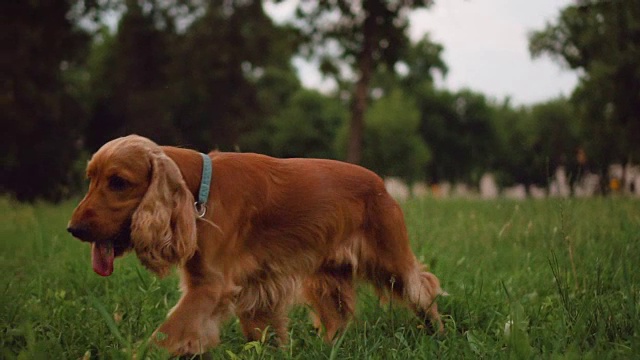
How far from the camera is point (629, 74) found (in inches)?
640

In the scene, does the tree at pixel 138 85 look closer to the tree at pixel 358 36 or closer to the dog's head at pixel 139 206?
the tree at pixel 358 36

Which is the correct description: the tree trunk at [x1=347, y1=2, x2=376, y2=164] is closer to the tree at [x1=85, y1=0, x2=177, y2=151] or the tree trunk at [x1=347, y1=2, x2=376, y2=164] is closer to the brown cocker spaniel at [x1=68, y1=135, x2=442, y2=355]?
the tree at [x1=85, y1=0, x2=177, y2=151]

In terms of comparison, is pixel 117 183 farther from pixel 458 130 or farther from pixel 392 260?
pixel 458 130

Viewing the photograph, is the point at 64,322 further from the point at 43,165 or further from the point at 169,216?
the point at 43,165

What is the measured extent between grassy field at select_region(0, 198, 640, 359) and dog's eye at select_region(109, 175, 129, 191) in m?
0.55

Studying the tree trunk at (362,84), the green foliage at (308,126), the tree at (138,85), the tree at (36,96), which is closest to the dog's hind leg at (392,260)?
the tree trunk at (362,84)

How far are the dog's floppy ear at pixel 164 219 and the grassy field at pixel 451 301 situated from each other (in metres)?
0.26

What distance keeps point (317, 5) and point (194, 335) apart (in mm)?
16810

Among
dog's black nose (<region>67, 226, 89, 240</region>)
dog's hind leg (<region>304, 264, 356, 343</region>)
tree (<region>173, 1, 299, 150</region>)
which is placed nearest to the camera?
dog's black nose (<region>67, 226, 89, 240</region>)

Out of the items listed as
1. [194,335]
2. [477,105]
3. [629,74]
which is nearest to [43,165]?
[629,74]

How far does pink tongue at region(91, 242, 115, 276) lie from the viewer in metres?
2.85

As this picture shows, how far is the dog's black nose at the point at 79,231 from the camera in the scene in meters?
2.69

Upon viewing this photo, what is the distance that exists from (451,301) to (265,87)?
110 feet

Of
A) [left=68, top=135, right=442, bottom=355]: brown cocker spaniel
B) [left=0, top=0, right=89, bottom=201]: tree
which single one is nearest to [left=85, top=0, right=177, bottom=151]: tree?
[left=0, top=0, right=89, bottom=201]: tree
